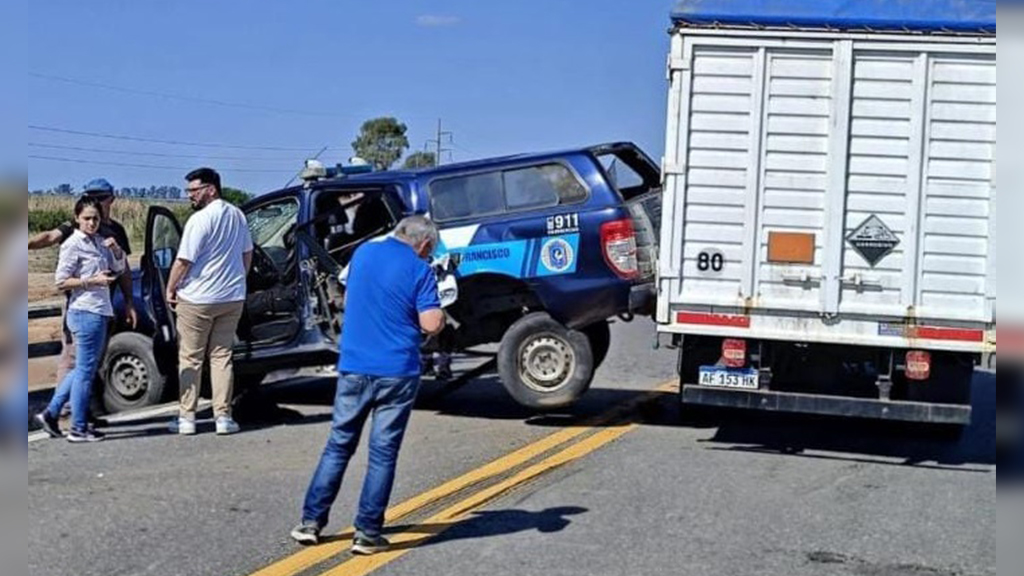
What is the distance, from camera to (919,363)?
31.1 feet

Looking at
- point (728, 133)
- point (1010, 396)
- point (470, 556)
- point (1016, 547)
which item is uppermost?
point (728, 133)

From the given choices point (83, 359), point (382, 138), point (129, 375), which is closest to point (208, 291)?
point (83, 359)

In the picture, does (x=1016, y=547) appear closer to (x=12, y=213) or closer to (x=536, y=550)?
(x=536, y=550)

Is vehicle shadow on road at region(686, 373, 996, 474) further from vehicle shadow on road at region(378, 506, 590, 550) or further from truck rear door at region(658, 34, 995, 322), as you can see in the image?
vehicle shadow on road at region(378, 506, 590, 550)

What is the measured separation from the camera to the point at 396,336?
716cm

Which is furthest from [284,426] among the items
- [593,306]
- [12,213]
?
[12,213]

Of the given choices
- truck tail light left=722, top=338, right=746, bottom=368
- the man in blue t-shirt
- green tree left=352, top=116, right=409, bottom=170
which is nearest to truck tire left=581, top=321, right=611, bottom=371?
truck tail light left=722, top=338, right=746, bottom=368

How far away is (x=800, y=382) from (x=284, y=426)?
3873 millimetres

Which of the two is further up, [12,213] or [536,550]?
[12,213]

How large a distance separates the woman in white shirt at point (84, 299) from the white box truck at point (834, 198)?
3892 mm

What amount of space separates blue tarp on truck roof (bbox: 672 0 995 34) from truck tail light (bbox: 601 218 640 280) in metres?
1.87

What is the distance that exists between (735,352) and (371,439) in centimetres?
341

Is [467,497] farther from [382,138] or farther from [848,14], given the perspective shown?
[382,138]

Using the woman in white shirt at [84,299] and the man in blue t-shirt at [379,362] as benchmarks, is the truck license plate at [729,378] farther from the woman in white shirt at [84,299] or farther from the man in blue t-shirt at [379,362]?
the woman in white shirt at [84,299]
